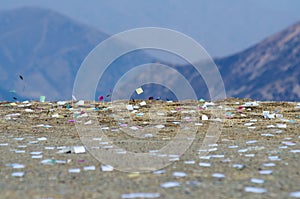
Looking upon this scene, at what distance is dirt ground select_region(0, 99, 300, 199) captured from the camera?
782 centimetres

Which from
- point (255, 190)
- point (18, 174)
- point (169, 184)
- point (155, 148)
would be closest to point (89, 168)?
point (18, 174)

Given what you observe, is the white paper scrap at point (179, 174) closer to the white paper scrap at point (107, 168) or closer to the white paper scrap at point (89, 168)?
the white paper scrap at point (107, 168)

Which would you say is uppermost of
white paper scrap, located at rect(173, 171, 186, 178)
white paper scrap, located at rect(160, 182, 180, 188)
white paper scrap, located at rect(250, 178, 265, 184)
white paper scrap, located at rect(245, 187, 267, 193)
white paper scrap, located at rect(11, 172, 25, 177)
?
white paper scrap, located at rect(11, 172, 25, 177)

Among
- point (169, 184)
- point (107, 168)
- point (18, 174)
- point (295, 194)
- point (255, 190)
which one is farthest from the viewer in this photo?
point (107, 168)

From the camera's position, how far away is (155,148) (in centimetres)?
1183

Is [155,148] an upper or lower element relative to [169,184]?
upper

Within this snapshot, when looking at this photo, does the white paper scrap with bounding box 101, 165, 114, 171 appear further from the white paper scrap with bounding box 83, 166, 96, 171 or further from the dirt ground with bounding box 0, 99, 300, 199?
the white paper scrap with bounding box 83, 166, 96, 171

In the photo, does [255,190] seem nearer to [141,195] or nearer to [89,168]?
[141,195]

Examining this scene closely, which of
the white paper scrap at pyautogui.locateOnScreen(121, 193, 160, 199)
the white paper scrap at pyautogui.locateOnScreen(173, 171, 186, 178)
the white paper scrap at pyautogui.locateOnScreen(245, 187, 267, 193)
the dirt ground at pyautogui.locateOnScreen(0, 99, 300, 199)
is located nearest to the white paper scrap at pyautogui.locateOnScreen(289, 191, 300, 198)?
the dirt ground at pyautogui.locateOnScreen(0, 99, 300, 199)

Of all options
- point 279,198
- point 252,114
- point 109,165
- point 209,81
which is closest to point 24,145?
point 109,165

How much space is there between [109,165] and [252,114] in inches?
355

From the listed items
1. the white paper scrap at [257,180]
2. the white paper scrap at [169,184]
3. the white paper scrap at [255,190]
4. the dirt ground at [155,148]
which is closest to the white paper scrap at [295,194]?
the dirt ground at [155,148]

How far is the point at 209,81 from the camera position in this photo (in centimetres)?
1291

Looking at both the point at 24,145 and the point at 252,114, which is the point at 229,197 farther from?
the point at 252,114
